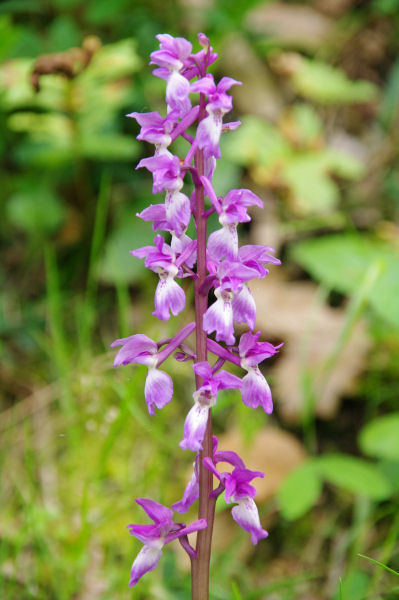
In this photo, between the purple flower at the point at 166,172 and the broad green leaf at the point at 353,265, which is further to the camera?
the broad green leaf at the point at 353,265

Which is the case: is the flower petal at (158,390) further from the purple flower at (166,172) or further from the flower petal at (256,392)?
the purple flower at (166,172)

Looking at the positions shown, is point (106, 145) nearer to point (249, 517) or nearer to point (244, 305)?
point (244, 305)

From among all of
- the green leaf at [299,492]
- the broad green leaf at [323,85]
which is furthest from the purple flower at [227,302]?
the broad green leaf at [323,85]

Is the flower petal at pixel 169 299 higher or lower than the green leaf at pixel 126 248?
higher

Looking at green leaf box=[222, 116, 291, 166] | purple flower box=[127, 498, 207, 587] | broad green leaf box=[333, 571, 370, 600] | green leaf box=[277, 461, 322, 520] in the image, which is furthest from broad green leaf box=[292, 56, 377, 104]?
purple flower box=[127, 498, 207, 587]

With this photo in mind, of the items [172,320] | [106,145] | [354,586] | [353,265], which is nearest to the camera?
[354,586]

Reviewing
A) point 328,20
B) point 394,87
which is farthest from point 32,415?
point 328,20

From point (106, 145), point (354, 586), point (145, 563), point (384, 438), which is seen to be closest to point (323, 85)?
point (106, 145)
